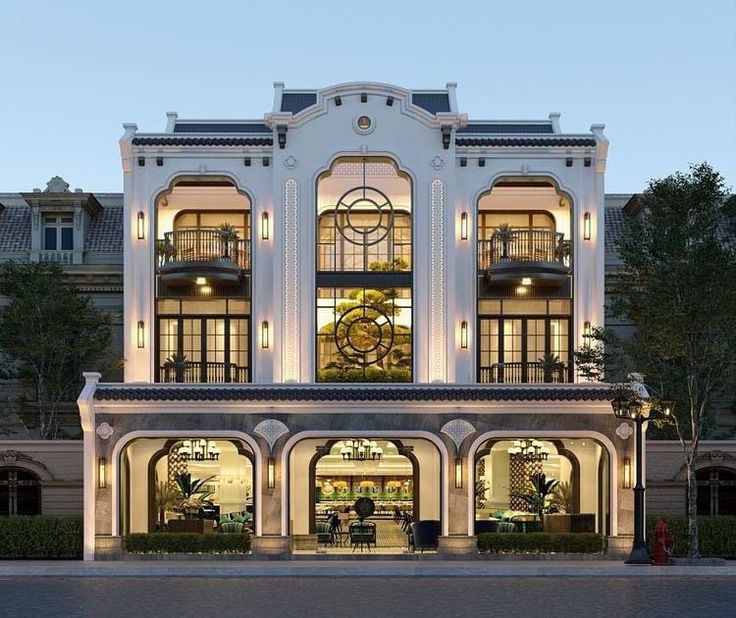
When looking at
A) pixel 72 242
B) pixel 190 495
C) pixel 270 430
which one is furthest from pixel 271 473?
pixel 72 242

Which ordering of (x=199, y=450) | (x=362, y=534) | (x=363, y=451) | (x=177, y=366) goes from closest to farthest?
(x=362, y=534), (x=199, y=450), (x=177, y=366), (x=363, y=451)

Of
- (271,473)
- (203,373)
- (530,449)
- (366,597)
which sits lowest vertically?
(366,597)

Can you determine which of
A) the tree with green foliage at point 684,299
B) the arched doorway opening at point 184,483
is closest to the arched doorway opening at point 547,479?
the tree with green foliage at point 684,299

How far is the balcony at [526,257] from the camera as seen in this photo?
34.0 metres

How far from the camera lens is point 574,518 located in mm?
31938

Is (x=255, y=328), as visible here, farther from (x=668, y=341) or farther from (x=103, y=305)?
(x=668, y=341)

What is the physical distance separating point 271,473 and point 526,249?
1035 centimetres

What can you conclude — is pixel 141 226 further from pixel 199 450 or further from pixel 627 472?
pixel 627 472

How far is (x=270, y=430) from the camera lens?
101 feet

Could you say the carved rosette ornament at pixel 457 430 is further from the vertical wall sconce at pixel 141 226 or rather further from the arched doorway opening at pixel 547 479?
the vertical wall sconce at pixel 141 226

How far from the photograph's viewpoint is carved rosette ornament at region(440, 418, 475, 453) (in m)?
30.8

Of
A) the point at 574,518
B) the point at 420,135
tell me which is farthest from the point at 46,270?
the point at 574,518

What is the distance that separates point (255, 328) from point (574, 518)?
418 inches

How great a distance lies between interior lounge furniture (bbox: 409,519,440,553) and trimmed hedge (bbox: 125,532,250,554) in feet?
14.6
